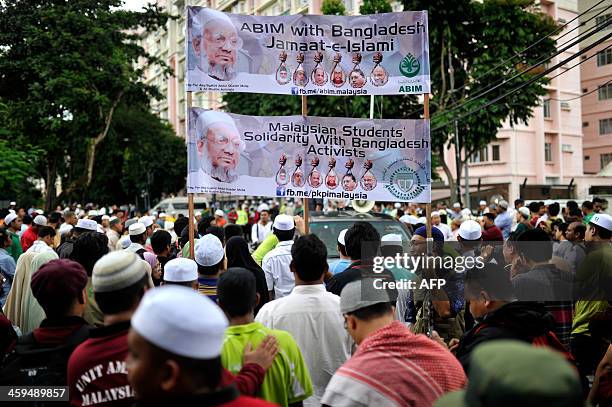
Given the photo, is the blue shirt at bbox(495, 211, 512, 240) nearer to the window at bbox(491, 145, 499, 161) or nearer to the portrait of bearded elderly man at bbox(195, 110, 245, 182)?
the portrait of bearded elderly man at bbox(195, 110, 245, 182)

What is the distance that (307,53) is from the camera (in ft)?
21.7

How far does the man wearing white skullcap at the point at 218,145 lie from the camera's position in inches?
252

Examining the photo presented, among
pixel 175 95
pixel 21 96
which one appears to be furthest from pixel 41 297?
pixel 175 95

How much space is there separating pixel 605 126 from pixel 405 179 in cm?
4658

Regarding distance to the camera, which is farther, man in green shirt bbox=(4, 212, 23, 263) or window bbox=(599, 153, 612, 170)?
window bbox=(599, 153, 612, 170)

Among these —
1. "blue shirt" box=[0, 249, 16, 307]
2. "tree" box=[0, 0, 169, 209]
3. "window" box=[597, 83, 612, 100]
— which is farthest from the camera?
"window" box=[597, 83, 612, 100]

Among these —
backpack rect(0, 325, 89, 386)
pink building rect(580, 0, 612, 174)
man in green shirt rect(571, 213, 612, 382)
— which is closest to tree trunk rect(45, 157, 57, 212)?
man in green shirt rect(571, 213, 612, 382)

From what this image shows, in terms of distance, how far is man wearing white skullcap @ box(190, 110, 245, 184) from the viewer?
6398 mm

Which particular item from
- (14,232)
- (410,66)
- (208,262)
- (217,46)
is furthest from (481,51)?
(208,262)

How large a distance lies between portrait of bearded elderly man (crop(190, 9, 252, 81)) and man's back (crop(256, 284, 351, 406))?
3.14 m

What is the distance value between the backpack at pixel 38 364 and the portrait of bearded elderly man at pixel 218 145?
3.29m

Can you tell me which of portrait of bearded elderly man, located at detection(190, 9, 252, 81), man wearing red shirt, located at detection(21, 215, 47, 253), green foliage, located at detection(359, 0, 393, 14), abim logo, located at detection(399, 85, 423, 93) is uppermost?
green foliage, located at detection(359, 0, 393, 14)

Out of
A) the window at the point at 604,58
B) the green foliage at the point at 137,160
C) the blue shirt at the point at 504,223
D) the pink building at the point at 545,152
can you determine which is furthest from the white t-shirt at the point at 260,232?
the window at the point at 604,58

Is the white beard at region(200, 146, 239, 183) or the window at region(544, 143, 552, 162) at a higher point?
the window at region(544, 143, 552, 162)
